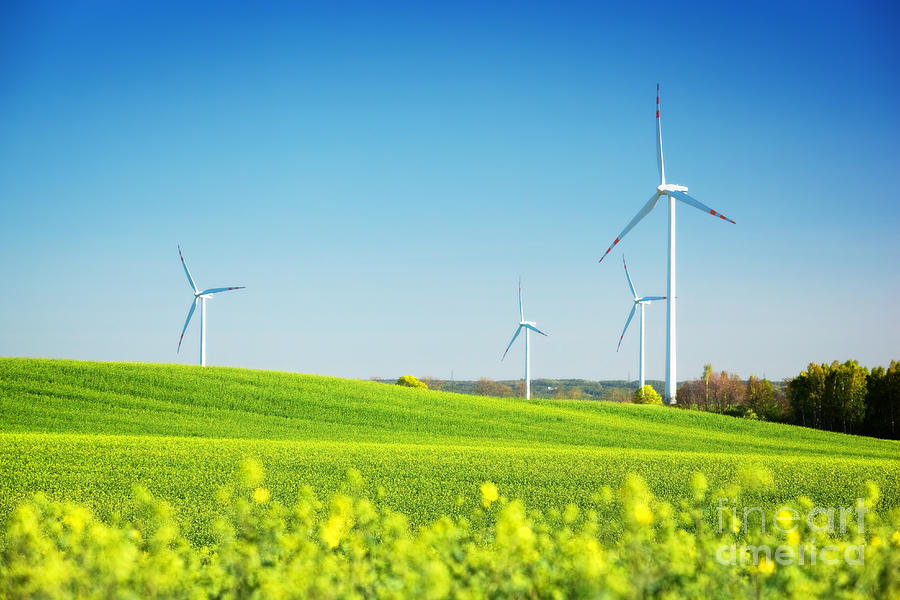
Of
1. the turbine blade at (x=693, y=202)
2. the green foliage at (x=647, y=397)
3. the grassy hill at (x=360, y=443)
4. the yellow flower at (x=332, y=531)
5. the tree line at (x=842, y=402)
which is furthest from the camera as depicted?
the tree line at (x=842, y=402)

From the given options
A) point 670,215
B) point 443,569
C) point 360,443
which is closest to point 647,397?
point 670,215

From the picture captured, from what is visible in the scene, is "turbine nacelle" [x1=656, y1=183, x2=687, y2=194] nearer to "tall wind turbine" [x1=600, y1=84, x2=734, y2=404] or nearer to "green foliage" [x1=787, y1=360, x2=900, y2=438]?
"tall wind turbine" [x1=600, y1=84, x2=734, y2=404]

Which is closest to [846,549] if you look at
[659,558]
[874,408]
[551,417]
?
[659,558]

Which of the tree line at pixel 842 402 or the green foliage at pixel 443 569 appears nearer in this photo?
the green foliage at pixel 443 569

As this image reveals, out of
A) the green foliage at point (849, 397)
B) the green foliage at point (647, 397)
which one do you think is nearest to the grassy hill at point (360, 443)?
the green foliage at point (647, 397)

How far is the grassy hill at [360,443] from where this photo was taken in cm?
1614

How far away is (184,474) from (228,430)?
565 inches

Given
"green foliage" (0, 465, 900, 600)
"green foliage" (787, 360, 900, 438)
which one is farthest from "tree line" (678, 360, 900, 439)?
"green foliage" (0, 465, 900, 600)

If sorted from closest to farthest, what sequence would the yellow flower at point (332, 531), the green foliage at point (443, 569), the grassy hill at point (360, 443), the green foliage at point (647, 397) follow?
the green foliage at point (443, 569) → the yellow flower at point (332, 531) → the grassy hill at point (360, 443) → the green foliage at point (647, 397)

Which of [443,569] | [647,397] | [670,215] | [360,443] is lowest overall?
[360,443]

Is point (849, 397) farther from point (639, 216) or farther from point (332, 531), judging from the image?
point (332, 531)

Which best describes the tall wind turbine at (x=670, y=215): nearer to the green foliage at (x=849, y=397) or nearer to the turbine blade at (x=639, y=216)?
the turbine blade at (x=639, y=216)

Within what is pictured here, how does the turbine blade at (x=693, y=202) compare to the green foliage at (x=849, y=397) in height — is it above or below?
above

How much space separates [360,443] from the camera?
87.2ft
